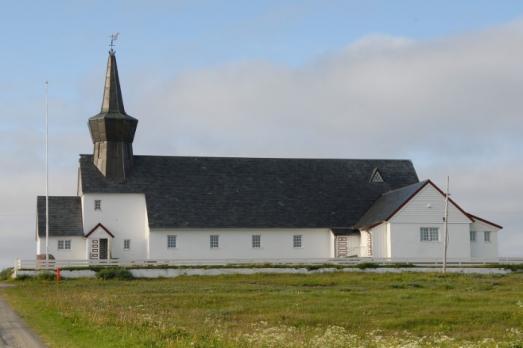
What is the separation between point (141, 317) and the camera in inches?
934

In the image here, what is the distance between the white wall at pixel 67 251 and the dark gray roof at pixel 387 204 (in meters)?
18.0

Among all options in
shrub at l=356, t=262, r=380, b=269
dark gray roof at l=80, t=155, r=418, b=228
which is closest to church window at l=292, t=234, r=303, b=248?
dark gray roof at l=80, t=155, r=418, b=228

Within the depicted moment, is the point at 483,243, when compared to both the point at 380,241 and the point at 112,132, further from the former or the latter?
the point at 112,132

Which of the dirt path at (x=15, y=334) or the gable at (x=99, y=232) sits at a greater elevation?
the gable at (x=99, y=232)

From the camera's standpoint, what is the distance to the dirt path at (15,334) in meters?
19.3

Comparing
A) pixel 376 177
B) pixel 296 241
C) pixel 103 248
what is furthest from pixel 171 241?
pixel 376 177

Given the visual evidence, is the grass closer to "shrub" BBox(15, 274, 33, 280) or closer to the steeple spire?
"shrub" BBox(15, 274, 33, 280)

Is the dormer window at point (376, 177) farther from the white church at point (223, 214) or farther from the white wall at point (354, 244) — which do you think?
the white wall at point (354, 244)

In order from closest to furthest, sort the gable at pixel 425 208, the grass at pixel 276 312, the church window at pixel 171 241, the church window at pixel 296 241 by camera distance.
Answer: the grass at pixel 276 312 → the gable at pixel 425 208 → the church window at pixel 171 241 → the church window at pixel 296 241

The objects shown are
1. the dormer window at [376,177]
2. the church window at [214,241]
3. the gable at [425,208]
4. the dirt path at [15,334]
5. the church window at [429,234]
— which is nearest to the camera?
the dirt path at [15,334]

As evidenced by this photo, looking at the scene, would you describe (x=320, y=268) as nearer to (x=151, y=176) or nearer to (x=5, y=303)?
(x=151, y=176)

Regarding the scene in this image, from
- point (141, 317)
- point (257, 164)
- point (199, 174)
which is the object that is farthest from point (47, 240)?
point (141, 317)

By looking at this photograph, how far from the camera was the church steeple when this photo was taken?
57375 mm

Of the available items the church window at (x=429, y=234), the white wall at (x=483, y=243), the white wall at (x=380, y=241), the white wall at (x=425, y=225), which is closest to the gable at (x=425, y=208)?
the white wall at (x=425, y=225)
